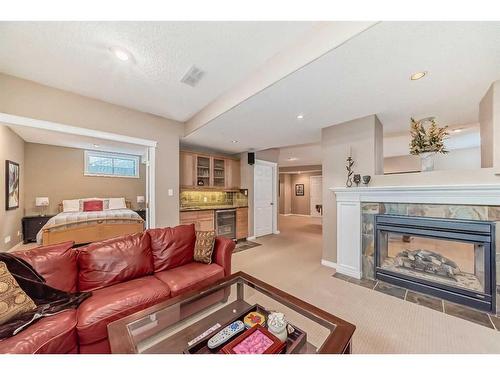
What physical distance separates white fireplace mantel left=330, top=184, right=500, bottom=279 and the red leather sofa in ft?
6.06

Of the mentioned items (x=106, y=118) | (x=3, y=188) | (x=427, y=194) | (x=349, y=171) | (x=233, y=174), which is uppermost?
Result: (x=106, y=118)

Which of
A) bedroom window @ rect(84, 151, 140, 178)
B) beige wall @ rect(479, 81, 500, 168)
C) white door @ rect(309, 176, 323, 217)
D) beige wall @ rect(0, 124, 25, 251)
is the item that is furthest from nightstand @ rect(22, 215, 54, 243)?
white door @ rect(309, 176, 323, 217)

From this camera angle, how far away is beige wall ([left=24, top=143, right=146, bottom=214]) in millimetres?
4918

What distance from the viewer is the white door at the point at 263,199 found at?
17.8ft

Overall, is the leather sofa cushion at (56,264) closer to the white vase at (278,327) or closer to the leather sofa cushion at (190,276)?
the leather sofa cushion at (190,276)

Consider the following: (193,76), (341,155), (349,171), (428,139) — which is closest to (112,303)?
(193,76)

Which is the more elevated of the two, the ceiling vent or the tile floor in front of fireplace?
the ceiling vent

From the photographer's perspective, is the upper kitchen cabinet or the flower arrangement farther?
the upper kitchen cabinet

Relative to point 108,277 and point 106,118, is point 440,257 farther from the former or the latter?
point 106,118

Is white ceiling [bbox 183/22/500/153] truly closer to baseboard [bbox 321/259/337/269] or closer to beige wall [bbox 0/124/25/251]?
baseboard [bbox 321/259/337/269]

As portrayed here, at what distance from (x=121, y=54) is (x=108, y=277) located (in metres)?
2.08

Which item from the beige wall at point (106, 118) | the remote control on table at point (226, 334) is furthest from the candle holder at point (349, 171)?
the beige wall at point (106, 118)

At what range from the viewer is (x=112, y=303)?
144cm
